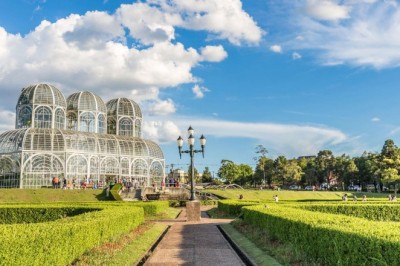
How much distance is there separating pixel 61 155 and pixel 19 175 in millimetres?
5355

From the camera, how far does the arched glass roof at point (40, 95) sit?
193 feet

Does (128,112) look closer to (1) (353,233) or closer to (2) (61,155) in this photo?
(2) (61,155)

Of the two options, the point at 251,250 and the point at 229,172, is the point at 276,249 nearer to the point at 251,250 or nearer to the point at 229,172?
the point at 251,250

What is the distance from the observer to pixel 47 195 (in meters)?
38.8

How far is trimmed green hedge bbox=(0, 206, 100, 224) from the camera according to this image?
72.3ft

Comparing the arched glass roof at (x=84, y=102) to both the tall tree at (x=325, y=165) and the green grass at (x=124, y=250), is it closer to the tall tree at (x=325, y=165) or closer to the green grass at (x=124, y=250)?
the green grass at (x=124, y=250)

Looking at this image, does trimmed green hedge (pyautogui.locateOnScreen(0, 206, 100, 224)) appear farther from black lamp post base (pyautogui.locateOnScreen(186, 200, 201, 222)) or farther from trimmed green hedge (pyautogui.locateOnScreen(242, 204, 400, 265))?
trimmed green hedge (pyautogui.locateOnScreen(242, 204, 400, 265))

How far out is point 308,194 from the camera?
5131cm

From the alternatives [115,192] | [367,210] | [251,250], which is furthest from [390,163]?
[251,250]

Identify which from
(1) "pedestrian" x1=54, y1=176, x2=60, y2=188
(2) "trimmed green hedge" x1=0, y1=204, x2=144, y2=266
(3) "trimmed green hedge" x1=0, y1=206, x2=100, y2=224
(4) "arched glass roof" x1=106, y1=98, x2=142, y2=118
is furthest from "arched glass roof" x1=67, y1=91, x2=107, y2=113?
(2) "trimmed green hedge" x1=0, y1=204, x2=144, y2=266

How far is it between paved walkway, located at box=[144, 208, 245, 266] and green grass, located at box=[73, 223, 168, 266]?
0.37m

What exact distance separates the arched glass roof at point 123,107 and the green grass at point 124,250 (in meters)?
52.7

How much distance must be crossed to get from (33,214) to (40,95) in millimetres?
39874

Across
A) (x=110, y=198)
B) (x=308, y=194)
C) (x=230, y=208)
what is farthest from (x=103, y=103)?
(x=230, y=208)
